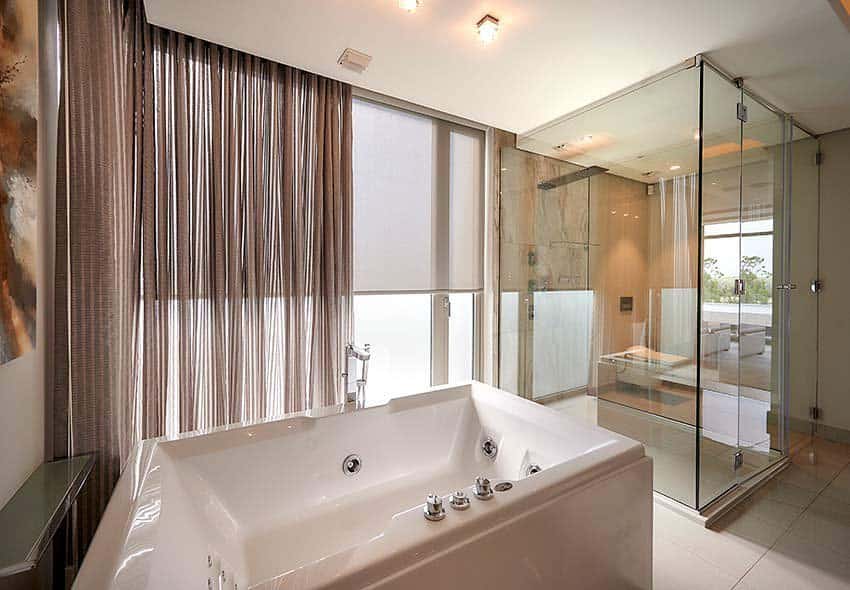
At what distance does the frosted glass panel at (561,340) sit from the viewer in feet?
9.56

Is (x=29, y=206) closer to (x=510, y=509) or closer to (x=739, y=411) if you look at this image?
(x=510, y=509)

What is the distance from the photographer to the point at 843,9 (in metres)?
1.77

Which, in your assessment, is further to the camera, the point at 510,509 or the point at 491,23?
the point at 491,23

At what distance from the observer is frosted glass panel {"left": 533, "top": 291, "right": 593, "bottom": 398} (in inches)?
115

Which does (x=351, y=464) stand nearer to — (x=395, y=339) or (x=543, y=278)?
(x=395, y=339)

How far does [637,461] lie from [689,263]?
1.30 meters

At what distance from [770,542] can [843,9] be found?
2.50 m

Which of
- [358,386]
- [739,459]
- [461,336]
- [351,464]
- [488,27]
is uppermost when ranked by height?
[488,27]

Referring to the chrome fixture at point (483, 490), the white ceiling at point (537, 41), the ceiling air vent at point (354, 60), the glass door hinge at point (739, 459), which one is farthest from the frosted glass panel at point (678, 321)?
the ceiling air vent at point (354, 60)

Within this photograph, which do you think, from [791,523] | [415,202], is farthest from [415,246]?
[791,523]

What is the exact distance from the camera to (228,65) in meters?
2.16

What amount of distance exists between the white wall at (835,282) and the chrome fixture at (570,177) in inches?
82.8

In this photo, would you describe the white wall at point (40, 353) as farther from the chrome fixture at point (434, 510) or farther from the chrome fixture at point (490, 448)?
the chrome fixture at point (490, 448)

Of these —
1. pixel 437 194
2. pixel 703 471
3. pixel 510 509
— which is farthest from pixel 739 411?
pixel 437 194
